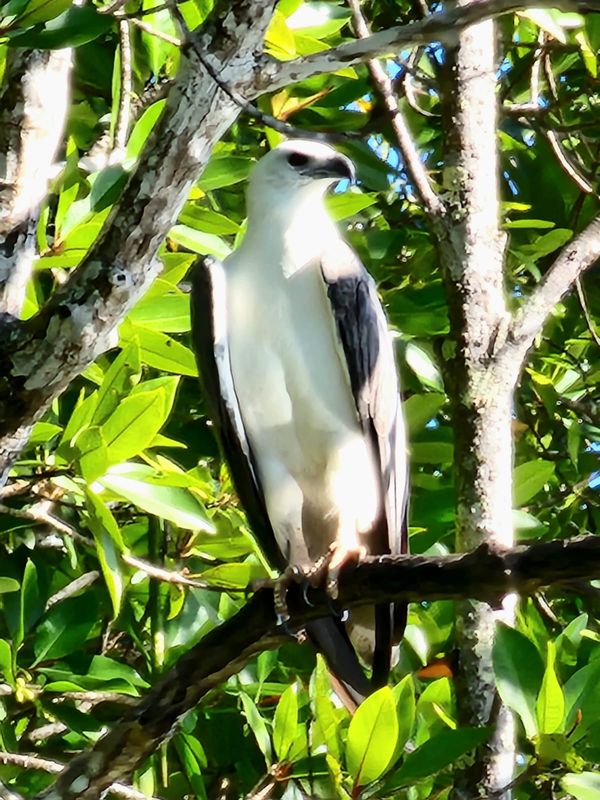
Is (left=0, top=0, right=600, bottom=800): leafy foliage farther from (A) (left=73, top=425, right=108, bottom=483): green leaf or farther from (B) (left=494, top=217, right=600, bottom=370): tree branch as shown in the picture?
(B) (left=494, top=217, right=600, bottom=370): tree branch

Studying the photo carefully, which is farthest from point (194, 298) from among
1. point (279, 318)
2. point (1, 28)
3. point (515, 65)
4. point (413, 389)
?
point (515, 65)

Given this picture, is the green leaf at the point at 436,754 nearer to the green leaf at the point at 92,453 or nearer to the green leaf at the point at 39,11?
the green leaf at the point at 92,453

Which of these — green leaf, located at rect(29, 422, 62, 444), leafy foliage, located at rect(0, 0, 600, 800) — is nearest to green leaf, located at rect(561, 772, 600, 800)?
leafy foliage, located at rect(0, 0, 600, 800)

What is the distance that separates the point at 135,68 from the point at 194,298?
26.2 inches

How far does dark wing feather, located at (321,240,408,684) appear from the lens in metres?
3.08

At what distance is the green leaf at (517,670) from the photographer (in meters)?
2.44

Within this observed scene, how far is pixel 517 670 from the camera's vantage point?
245 centimetres

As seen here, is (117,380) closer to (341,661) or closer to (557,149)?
(341,661)

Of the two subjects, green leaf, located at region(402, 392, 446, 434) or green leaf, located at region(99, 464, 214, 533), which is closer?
green leaf, located at region(99, 464, 214, 533)

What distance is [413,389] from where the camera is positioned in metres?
3.94

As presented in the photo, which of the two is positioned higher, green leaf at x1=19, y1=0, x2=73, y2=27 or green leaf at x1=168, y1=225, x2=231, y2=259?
green leaf at x1=19, y1=0, x2=73, y2=27

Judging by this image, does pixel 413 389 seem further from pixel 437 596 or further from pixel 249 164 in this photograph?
pixel 437 596

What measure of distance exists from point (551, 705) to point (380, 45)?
1328 mm

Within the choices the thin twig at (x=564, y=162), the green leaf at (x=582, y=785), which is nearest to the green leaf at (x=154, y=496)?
the green leaf at (x=582, y=785)
